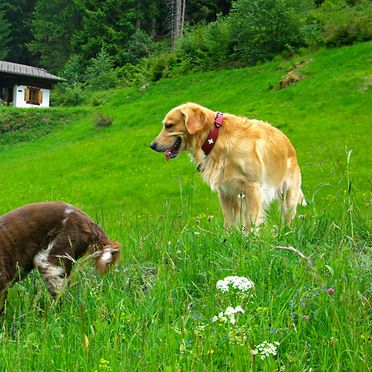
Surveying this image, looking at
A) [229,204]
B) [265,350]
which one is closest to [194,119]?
[229,204]

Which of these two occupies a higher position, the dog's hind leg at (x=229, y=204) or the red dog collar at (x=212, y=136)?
the red dog collar at (x=212, y=136)

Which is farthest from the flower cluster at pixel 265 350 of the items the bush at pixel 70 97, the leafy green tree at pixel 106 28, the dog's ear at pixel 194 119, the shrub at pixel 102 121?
the leafy green tree at pixel 106 28

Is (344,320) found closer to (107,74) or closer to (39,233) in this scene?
(39,233)

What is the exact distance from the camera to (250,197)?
6.50 metres

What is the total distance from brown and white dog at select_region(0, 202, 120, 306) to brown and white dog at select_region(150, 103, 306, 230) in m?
2.18

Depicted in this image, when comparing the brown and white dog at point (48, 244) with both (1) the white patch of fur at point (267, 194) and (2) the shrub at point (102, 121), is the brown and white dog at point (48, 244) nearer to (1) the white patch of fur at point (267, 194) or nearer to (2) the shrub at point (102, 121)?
(1) the white patch of fur at point (267, 194)

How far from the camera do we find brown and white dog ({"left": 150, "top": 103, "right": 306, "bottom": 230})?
6555 mm

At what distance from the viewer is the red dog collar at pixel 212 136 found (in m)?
6.71

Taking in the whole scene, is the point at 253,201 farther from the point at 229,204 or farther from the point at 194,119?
the point at 194,119

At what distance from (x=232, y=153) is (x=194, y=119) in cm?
64

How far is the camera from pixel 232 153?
21.6ft

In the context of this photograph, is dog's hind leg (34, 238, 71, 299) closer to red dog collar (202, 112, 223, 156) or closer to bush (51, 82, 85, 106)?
red dog collar (202, 112, 223, 156)

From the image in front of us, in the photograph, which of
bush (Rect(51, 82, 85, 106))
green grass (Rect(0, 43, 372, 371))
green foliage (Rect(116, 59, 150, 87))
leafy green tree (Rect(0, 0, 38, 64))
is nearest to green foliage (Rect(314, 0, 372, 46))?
green foliage (Rect(116, 59, 150, 87))

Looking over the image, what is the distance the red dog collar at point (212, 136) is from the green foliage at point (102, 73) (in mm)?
40048
